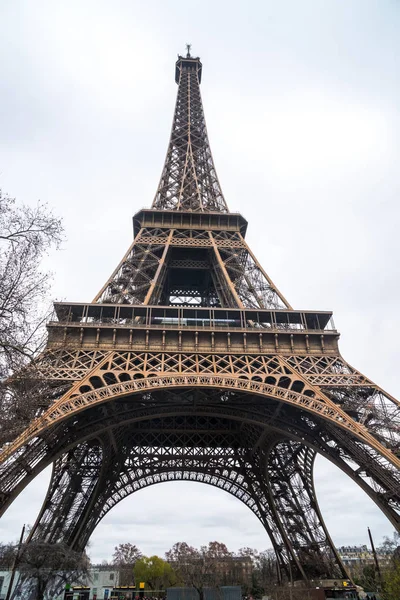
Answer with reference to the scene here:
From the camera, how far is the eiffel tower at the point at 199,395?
17.1 metres

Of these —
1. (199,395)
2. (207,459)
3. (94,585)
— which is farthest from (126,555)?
(199,395)

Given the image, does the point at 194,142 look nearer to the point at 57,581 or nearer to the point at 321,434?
the point at 321,434

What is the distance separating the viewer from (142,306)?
70.2 ft

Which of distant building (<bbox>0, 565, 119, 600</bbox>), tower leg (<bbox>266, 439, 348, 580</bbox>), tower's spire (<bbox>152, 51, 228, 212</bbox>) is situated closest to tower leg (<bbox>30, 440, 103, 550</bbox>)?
distant building (<bbox>0, 565, 119, 600</bbox>)

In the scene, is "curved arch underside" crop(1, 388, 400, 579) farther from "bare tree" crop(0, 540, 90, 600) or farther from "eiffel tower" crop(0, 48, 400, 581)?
"bare tree" crop(0, 540, 90, 600)

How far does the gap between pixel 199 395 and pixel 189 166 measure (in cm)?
2263

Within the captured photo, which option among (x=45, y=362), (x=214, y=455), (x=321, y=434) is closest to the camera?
(x=45, y=362)

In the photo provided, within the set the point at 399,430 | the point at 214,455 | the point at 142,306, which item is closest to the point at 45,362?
the point at 142,306

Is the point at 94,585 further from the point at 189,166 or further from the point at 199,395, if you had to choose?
the point at 189,166

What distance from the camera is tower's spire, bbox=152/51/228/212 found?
109ft

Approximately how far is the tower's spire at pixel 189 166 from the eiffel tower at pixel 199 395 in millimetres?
206

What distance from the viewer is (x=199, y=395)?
71.2 ft

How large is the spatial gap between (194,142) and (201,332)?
83.1 ft

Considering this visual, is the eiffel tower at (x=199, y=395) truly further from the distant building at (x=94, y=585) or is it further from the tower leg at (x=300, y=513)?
the distant building at (x=94, y=585)
